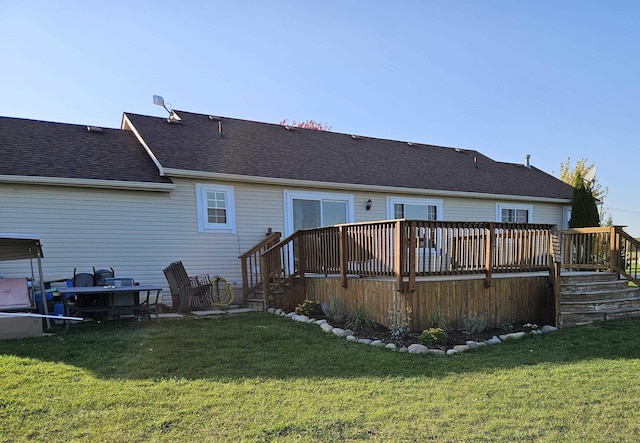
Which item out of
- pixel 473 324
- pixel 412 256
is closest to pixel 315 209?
pixel 412 256

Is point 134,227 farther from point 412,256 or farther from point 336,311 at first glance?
point 412,256

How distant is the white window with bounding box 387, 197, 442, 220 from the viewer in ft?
38.9

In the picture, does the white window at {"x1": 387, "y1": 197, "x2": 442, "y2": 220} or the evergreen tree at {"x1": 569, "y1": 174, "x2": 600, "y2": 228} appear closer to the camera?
the white window at {"x1": 387, "y1": 197, "x2": 442, "y2": 220}

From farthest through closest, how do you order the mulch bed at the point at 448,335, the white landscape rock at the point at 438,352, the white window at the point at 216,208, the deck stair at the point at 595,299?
the white window at the point at 216,208 < the deck stair at the point at 595,299 < the mulch bed at the point at 448,335 < the white landscape rock at the point at 438,352

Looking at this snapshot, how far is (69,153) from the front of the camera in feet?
29.8

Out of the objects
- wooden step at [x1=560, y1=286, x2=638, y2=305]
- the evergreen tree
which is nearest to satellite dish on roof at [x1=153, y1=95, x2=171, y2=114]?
wooden step at [x1=560, y1=286, x2=638, y2=305]

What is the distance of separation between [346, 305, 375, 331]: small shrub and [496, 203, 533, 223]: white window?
28.8ft

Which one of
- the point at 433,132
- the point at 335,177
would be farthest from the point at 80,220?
the point at 433,132

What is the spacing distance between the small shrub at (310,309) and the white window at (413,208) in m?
4.80

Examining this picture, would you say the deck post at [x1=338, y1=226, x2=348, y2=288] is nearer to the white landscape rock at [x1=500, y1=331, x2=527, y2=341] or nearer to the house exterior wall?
the white landscape rock at [x1=500, y1=331, x2=527, y2=341]

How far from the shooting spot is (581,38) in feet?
33.4

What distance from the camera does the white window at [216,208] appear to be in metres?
9.47

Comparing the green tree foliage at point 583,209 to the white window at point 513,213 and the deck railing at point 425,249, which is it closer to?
the white window at point 513,213

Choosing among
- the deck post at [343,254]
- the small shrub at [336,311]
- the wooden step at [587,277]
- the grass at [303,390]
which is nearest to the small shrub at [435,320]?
the grass at [303,390]
